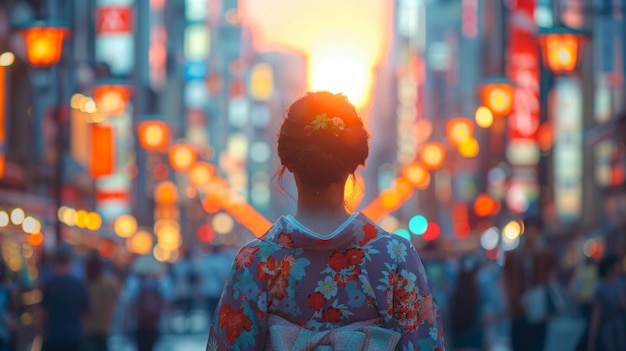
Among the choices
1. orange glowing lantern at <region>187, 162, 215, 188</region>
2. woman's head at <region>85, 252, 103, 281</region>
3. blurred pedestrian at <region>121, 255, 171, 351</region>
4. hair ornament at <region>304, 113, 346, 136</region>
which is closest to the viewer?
hair ornament at <region>304, 113, 346, 136</region>

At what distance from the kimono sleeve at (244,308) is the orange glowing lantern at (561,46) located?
52.0 feet

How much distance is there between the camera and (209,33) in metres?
99.6

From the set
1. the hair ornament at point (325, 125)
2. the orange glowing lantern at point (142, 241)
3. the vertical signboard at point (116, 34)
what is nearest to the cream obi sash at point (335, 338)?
the hair ornament at point (325, 125)

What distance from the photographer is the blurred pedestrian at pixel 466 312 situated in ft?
49.1

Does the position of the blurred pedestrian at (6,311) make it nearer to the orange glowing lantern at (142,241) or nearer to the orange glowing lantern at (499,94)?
the orange glowing lantern at (499,94)

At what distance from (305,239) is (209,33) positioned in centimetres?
9622

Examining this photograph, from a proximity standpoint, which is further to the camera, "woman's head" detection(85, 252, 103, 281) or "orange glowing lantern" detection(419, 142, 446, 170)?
"orange glowing lantern" detection(419, 142, 446, 170)

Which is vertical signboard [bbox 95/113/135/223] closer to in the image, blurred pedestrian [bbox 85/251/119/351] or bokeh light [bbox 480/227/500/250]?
bokeh light [bbox 480/227/500/250]

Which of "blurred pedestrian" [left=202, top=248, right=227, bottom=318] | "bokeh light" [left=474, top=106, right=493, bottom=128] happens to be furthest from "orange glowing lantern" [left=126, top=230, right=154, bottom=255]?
"blurred pedestrian" [left=202, top=248, right=227, bottom=318]

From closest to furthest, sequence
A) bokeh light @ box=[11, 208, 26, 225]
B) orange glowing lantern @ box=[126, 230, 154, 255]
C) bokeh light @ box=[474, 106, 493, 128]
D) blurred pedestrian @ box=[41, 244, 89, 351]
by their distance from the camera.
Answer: blurred pedestrian @ box=[41, 244, 89, 351] < bokeh light @ box=[474, 106, 493, 128] < bokeh light @ box=[11, 208, 26, 225] < orange glowing lantern @ box=[126, 230, 154, 255]

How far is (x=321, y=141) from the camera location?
4430 mm

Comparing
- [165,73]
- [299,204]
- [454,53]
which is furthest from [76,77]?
[299,204]

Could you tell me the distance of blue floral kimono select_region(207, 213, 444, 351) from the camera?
4297mm

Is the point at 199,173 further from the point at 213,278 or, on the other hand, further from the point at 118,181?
the point at 213,278
